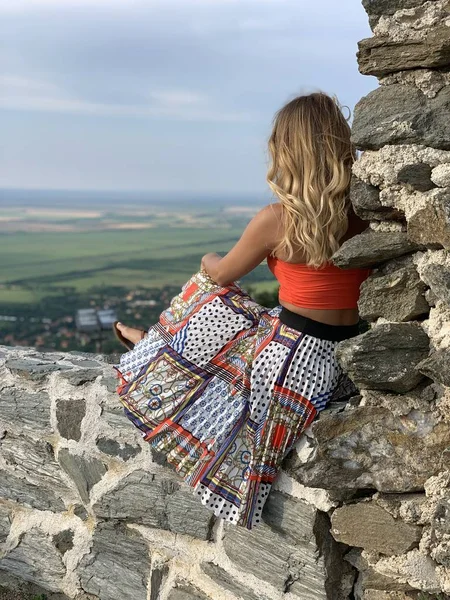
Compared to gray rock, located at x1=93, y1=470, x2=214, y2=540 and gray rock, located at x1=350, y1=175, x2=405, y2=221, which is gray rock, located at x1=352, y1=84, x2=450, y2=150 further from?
gray rock, located at x1=93, y1=470, x2=214, y2=540

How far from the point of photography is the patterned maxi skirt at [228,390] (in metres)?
2.49

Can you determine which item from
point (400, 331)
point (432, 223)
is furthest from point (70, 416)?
point (432, 223)

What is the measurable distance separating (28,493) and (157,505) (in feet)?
2.33

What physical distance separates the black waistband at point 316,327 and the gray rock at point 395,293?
0.33 meters

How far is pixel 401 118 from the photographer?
2.04 meters

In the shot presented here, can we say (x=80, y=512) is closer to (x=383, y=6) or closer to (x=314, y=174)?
(x=314, y=174)

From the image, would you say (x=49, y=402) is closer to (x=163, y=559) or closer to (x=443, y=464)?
(x=163, y=559)

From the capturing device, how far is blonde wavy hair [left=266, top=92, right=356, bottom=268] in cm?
237

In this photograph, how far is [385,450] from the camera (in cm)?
223

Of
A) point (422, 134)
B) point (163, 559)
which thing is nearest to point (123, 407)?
point (163, 559)

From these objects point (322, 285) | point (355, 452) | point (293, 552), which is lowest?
point (293, 552)

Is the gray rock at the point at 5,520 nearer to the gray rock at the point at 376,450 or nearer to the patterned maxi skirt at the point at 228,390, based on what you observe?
the patterned maxi skirt at the point at 228,390

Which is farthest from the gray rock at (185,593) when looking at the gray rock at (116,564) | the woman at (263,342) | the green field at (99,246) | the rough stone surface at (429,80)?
the green field at (99,246)

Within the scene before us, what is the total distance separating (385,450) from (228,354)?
693 millimetres
